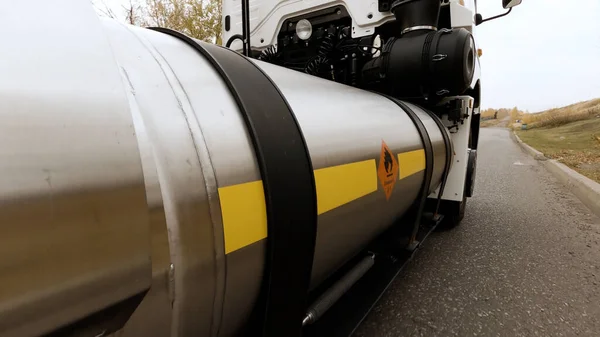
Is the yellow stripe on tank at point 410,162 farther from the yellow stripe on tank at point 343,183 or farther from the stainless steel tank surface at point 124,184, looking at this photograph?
the stainless steel tank surface at point 124,184

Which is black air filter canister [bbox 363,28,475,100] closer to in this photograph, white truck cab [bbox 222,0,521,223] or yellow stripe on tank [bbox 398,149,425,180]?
white truck cab [bbox 222,0,521,223]

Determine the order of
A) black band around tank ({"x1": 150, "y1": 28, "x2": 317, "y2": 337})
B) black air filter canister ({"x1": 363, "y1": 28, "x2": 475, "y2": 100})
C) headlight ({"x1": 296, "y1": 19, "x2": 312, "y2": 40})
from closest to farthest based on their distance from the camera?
1. black band around tank ({"x1": 150, "y1": 28, "x2": 317, "y2": 337})
2. black air filter canister ({"x1": 363, "y1": 28, "x2": 475, "y2": 100})
3. headlight ({"x1": 296, "y1": 19, "x2": 312, "y2": 40})

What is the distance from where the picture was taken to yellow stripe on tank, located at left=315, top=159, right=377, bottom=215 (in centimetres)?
102

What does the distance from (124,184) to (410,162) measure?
4.76 ft

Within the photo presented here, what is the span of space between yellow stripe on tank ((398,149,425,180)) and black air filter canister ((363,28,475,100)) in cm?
79

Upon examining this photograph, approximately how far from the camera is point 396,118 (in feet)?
5.80

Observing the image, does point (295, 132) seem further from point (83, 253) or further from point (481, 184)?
point (481, 184)

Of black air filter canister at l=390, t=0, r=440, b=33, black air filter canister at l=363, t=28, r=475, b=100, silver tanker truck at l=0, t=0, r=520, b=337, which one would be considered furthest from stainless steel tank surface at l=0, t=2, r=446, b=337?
black air filter canister at l=390, t=0, r=440, b=33

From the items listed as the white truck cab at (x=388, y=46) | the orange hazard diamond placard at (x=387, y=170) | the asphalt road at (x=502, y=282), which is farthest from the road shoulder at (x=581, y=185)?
the orange hazard diamond placard at (x=387, y=170)

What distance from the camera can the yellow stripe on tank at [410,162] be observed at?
5.33 feet

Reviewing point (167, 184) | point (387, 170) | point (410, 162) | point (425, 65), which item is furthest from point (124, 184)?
point (425, 65)

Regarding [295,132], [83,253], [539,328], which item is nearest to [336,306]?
[295,132]

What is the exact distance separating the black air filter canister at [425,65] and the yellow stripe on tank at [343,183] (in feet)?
4.51

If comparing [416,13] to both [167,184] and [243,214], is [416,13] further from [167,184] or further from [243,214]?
[167,184]
